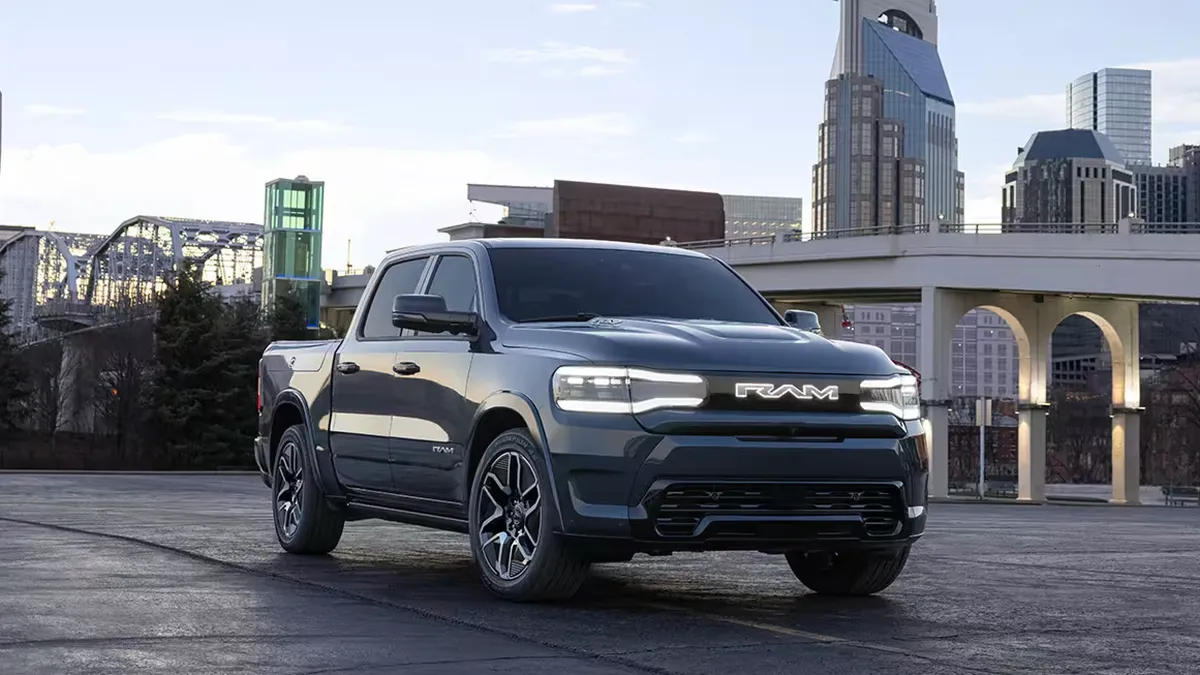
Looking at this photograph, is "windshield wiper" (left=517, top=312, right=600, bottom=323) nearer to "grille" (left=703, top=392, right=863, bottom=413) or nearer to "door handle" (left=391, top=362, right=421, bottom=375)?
"door handle" (left=391, top=362, right=421, bottom=375)

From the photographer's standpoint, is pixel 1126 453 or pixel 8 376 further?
pixel 8 376

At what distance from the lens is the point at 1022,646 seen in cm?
684

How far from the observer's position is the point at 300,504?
1104 centimetres

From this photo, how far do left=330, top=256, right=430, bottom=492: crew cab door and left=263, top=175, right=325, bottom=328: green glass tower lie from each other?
240 ft

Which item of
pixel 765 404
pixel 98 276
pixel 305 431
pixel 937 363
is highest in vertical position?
pixel 98 276

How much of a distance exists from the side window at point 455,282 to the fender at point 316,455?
4.42 ft

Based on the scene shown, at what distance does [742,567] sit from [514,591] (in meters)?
2.97

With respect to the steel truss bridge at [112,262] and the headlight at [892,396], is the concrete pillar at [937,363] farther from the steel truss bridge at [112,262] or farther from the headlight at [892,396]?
the steel truss bridge at [112,262]

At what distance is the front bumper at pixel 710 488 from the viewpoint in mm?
7703

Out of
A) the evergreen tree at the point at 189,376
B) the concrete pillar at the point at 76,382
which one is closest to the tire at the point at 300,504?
the evergreen tree at the point at 189,376

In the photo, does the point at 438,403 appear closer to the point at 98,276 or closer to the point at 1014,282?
the point at 1014,282

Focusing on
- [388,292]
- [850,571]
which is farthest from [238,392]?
[850,571]

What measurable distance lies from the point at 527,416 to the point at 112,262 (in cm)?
15208

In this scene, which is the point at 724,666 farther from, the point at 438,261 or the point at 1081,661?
the point at 438,261
